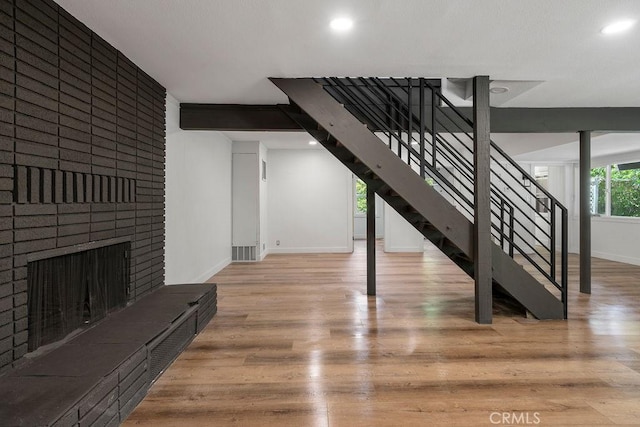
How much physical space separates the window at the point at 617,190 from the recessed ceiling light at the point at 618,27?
244 inches

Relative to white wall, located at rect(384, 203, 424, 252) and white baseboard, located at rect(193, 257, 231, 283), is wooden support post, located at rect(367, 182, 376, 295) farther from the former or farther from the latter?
white wall, located at rect(384, 203, 424, 252)

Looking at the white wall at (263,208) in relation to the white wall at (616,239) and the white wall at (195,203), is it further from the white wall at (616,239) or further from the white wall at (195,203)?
the white wall at (616,239)

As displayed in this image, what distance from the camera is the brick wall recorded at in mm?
1937

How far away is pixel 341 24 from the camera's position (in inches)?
97.4

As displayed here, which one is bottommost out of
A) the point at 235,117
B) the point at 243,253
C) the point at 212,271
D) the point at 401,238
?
the point at 212,271

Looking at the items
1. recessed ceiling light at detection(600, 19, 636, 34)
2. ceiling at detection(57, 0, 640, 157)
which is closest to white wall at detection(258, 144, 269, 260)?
ceiling at detection(57, 0, 640, 157)

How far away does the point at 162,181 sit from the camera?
388 cm

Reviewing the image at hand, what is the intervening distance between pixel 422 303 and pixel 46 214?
3739 mm

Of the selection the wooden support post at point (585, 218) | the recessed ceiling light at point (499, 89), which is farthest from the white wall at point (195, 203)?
the wooden support post at point (585, 218)

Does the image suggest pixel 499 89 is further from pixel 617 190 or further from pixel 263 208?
pixel 617 190

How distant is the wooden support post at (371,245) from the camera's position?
463 cm

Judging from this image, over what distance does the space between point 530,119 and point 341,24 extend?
132 inches

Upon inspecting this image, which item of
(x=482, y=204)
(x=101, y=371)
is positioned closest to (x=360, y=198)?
(x=482, y=204)

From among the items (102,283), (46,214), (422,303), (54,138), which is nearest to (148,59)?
(54,138)
